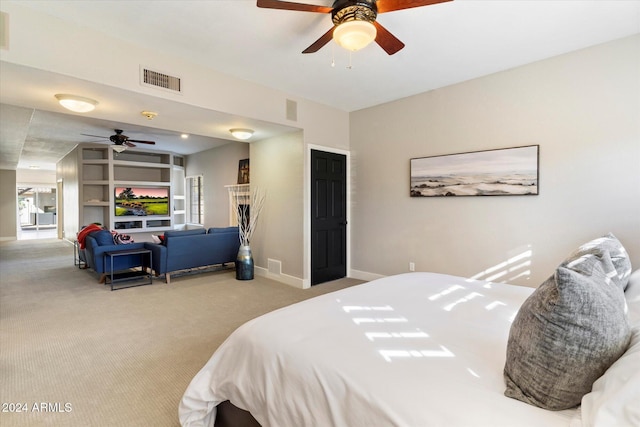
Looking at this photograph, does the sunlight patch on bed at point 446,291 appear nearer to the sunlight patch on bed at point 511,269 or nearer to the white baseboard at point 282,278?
the sunlight patch on bed at point 511,269

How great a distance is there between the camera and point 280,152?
524 centimetres

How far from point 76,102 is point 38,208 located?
1435cm

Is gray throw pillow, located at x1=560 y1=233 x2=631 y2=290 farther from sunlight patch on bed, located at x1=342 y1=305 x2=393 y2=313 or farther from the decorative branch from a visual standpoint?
the decorative branch

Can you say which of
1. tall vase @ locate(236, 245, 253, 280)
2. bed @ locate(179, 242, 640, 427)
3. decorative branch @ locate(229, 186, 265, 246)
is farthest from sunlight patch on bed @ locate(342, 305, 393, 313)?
decorative branch @ locate(229, 186, 265, 246)

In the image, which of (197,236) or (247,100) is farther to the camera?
(197,236)

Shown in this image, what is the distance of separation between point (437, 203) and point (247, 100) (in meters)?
2.91

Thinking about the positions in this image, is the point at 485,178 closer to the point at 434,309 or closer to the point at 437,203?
the point at 437,203

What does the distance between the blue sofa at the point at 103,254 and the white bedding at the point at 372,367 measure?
425 centimetres

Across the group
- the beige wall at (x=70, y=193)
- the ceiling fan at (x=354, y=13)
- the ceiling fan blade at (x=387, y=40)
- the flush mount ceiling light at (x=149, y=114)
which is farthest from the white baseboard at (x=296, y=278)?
the beige wall at (x=70, y=193)

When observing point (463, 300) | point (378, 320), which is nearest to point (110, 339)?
point (378, 320)

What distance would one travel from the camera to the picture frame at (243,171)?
686 cm

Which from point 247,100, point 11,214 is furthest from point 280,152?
point 11,214

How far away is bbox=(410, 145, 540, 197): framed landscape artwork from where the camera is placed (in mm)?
3553

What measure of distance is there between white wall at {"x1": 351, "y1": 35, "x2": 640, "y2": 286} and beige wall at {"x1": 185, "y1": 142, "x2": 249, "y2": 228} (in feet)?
11.6
